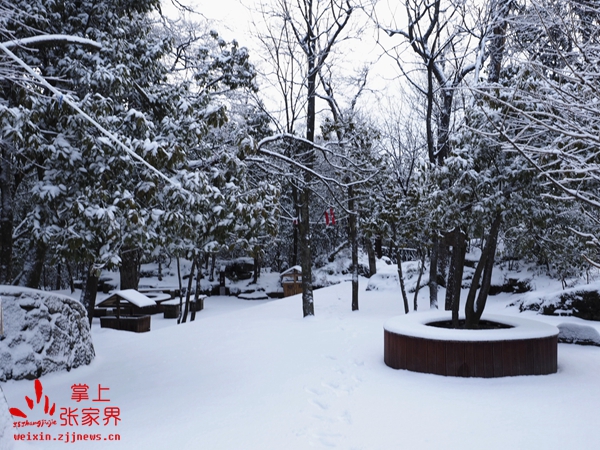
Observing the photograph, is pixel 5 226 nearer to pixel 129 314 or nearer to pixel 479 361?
pixel 479 361

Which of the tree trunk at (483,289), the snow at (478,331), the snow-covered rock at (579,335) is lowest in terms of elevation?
the snow-covered rock at (579,335)

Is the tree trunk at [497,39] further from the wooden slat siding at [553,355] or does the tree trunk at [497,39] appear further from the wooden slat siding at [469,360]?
the wooden slat siding at [469,360]

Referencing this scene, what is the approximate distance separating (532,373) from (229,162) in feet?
16.7

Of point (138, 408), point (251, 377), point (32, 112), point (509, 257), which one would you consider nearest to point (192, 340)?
point (251, 377)

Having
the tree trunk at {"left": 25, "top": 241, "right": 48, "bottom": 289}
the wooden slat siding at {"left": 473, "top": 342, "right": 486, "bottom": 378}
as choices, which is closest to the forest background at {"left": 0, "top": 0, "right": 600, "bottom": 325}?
the tree trunk at {"left": 25, "top": 241, "right": 48, "bottom": 289}

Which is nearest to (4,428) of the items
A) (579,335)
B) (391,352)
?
(391,352)

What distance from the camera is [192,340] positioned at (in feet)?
30.6

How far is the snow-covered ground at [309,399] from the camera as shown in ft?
14.0

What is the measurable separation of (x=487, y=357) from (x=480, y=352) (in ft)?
0.37

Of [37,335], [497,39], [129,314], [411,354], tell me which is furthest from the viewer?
[129,314]

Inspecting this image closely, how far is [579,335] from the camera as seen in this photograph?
29.6 ft

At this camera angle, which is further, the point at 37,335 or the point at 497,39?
the point at 497,39

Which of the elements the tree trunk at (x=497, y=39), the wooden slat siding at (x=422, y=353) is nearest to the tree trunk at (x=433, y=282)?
the tree trunk at (x=497, y=39)

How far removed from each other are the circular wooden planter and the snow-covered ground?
0.17m
